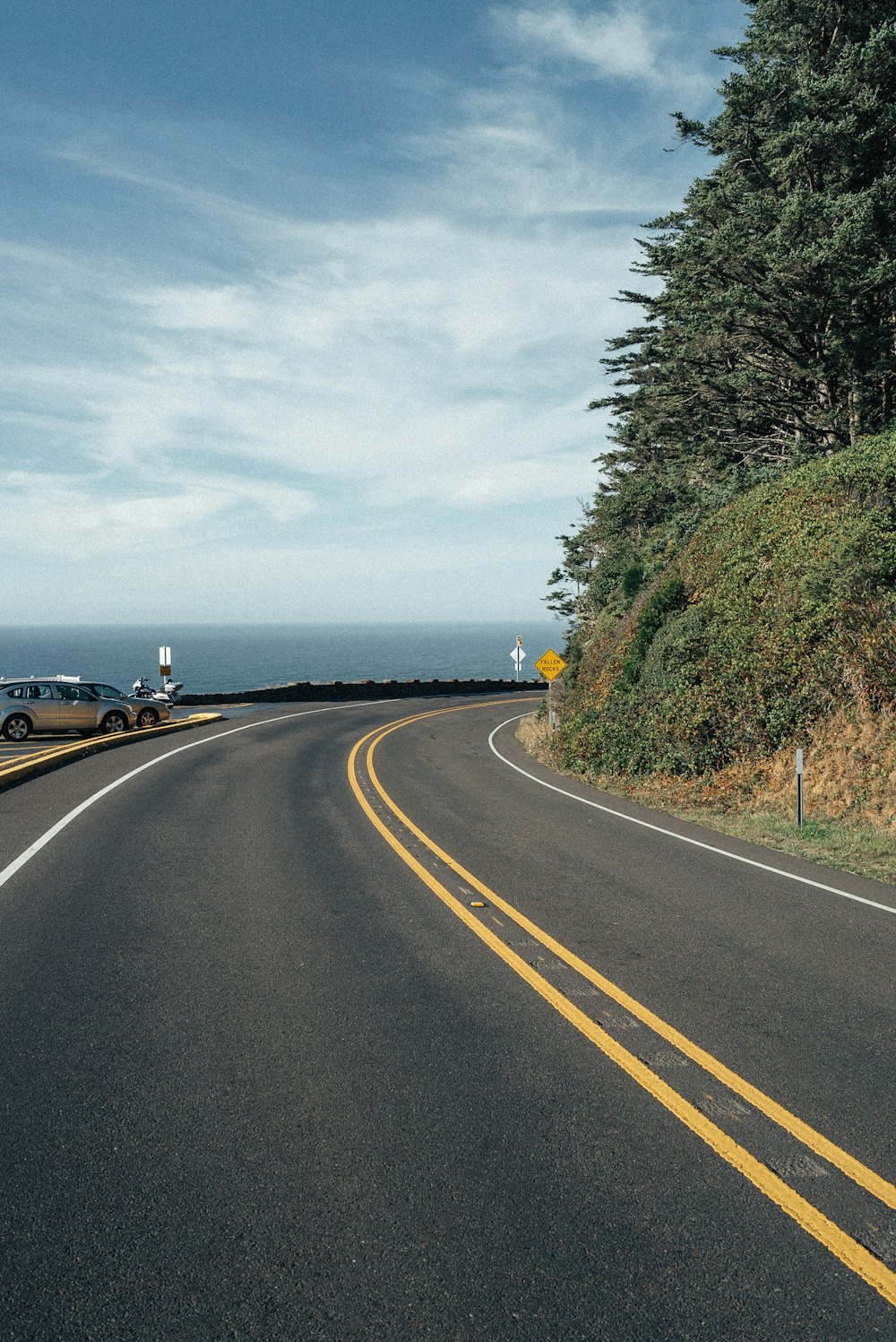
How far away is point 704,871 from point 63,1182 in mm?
7583

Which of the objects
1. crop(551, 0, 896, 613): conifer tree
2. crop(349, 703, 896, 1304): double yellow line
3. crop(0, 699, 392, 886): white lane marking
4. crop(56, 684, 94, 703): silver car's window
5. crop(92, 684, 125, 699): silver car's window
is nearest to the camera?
crop(349, 703, 896, 1304): double yellow line

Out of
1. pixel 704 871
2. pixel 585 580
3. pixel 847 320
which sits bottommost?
pixel 704 871

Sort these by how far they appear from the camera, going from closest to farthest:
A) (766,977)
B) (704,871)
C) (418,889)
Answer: (766,977) → (418,889) → (704,871)

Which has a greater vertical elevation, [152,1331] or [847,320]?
[847,320]

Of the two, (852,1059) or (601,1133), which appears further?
(852,1059)

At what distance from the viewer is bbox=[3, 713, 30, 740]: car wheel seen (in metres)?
24.1

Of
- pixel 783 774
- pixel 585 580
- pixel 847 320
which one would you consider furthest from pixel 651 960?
pixel 585 580

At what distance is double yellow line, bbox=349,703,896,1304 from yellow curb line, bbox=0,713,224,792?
11565 mm

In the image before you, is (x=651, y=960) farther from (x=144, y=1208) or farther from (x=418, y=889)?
(x=144, y=1208)

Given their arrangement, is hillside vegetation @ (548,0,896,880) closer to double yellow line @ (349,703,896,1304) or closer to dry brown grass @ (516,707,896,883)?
dry brown grass @ (516,707,896,883)

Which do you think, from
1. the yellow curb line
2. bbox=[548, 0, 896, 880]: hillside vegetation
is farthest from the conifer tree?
the yellow curb line

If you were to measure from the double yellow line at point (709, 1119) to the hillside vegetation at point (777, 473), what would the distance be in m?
7.87

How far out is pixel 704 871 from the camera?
937 centimetres

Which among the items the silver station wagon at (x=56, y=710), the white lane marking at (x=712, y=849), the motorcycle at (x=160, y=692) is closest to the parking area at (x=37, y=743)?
the silver station wagon at (x=56, y=710)
